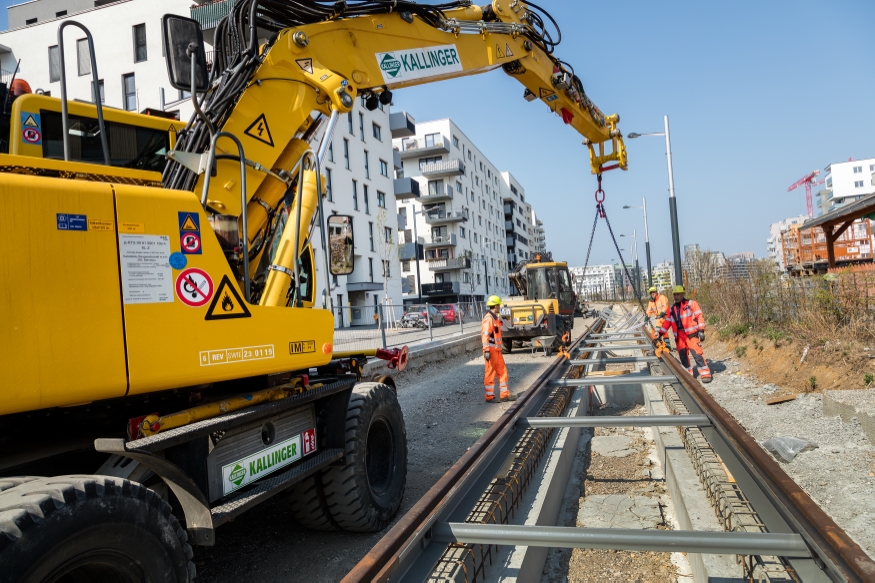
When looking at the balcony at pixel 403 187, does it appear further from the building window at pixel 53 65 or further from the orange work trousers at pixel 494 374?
the orange work trousers at pixel 494 374

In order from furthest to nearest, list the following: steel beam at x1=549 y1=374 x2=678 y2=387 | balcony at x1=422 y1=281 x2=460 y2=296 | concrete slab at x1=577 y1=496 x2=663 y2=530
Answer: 1. balcony at x1=422 y1=281 x2=460 y2=296
2. steel beam at x1=549 y1=374 x2=678 y2=387
3. concrete slab at x1=577 y1=496 x2=663 y2=530

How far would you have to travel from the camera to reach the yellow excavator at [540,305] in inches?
638

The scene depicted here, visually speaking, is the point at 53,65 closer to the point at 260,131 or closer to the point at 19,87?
the point at 19,87

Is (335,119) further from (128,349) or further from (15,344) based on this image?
(15,344)

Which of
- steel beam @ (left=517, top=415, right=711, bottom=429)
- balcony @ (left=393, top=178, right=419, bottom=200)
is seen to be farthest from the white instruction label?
balcony @ (left=393, top=178, right=419, bottom=200)

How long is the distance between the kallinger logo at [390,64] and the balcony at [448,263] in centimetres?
5180

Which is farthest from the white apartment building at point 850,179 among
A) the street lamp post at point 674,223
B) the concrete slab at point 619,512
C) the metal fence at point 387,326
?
the concrete slab at point 619,512

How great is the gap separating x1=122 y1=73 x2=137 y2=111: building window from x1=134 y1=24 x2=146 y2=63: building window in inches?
40.4

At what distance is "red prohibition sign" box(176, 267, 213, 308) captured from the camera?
2965 millimetres

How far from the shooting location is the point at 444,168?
58.9 metres

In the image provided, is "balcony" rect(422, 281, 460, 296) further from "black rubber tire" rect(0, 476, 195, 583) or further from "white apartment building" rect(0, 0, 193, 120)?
"black rubber tire" rect(0, 476, 195, 583)

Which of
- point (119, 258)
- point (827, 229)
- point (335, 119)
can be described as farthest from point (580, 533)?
point (827, 229)

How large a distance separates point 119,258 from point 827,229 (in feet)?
70.6

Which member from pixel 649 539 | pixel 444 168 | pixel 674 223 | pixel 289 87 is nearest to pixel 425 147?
pixel 444 168
